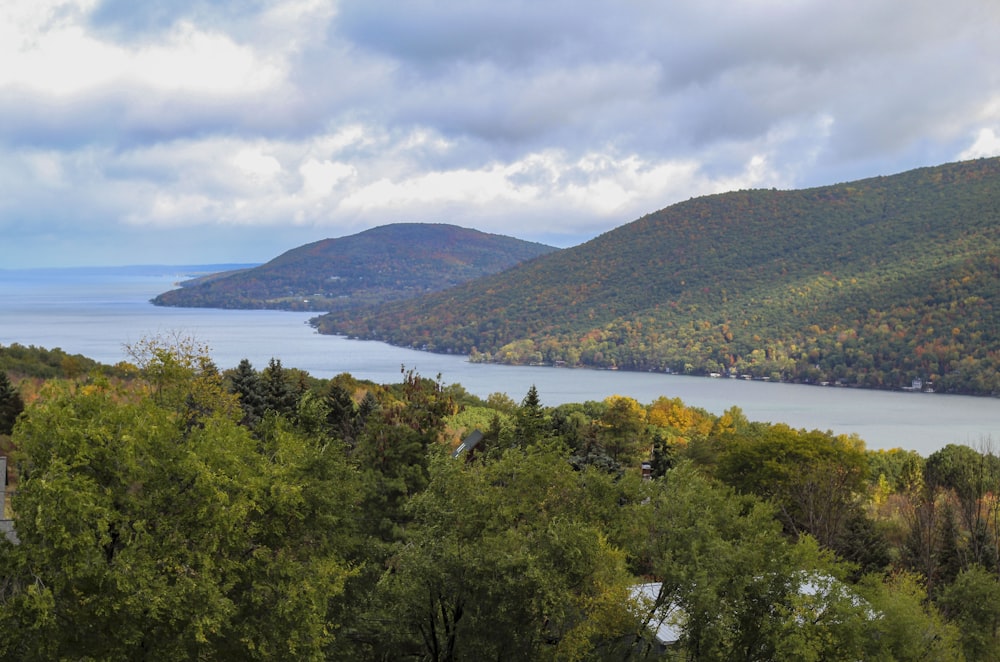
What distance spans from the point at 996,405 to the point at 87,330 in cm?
12866

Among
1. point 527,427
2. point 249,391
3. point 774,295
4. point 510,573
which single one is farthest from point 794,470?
point 774,295

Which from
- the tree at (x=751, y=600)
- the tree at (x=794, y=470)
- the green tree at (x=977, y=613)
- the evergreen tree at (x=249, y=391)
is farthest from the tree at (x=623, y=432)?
Answer: the tree at (x=751, y=600)

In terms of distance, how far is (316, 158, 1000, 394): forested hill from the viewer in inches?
4707

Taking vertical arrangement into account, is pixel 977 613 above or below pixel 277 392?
below

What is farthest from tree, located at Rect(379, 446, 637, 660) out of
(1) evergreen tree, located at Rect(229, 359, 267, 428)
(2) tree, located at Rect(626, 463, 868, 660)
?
(1) evergreen tree, located at Rect(229, 359, 267, 428)

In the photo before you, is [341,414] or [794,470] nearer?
[794,470]

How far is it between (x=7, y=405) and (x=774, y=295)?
13227 centimetres

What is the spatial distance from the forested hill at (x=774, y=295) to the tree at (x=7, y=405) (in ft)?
346

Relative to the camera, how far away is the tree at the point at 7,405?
31188 mm

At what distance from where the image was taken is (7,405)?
3147cm

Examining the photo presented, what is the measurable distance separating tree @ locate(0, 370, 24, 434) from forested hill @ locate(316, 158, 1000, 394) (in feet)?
346

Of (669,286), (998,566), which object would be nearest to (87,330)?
(669,286)

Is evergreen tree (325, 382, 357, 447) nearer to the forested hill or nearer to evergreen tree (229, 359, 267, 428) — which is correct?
evergreen tree (229, 359, 267, 428)

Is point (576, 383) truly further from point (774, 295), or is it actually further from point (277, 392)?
point (277, 392)
